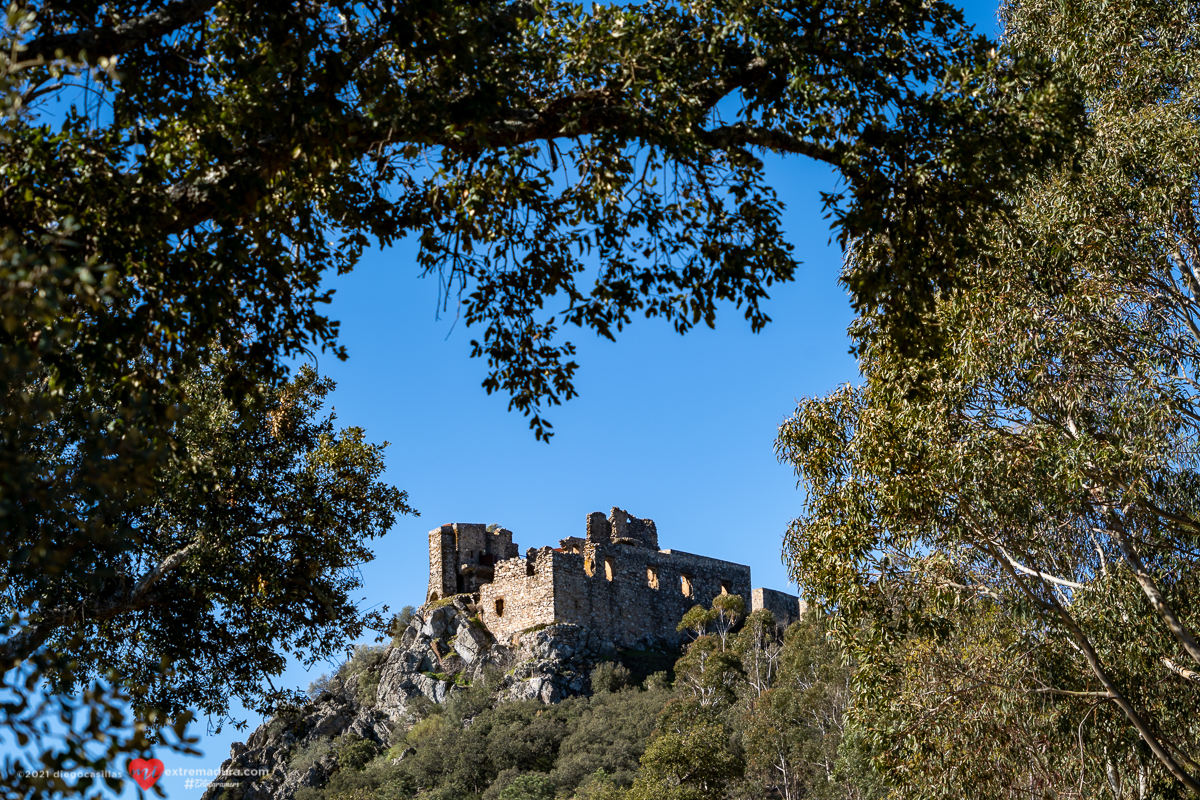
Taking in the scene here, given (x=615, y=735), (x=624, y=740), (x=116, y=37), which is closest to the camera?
(x=116, y=37)

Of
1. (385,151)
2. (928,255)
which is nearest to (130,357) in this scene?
(385,151)

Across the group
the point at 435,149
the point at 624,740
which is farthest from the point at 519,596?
the point at 435,149

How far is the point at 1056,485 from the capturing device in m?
10.3

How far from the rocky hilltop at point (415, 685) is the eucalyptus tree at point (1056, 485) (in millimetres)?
22446

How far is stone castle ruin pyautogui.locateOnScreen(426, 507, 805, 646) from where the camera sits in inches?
1490

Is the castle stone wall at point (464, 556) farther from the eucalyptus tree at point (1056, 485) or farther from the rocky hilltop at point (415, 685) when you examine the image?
the eucalyptus tree at point (1056, 485)

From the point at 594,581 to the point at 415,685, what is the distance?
24.5ft

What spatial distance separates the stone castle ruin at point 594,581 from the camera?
37.8m

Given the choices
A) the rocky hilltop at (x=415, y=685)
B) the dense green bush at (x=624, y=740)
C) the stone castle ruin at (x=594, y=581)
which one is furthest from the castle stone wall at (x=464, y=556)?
the dense green bush at (x=624, y=740)

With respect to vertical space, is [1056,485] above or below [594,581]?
below

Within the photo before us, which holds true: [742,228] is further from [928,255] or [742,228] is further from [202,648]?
[202,648]

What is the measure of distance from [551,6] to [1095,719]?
9806mm

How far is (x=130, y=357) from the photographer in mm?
4996

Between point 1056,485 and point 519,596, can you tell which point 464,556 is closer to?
point 519,596
